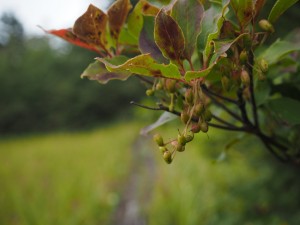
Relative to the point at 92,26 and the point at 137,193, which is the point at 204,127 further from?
the point at 137,193

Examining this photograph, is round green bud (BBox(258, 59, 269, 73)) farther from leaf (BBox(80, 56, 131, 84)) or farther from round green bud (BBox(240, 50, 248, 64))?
leaf (BBox(80, 56, 131, 84))

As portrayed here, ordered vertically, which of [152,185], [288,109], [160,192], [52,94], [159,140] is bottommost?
[52,94]

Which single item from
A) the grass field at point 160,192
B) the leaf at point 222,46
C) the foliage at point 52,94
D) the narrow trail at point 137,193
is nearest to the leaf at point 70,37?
the leaf at point 222,46

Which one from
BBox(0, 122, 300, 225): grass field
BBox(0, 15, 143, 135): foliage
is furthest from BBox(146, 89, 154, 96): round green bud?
BBox(0, 15, 143, 135): foliage

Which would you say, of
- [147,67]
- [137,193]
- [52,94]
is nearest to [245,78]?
[147,67]

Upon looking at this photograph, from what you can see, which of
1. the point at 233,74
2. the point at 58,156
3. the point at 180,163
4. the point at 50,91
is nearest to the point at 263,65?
the point at 233,74

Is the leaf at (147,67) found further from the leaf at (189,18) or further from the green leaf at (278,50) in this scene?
the green leaf at (278,50)
